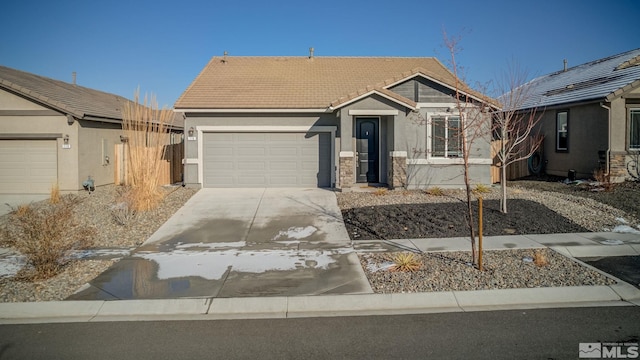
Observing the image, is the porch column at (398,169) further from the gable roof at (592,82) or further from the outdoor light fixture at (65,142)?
the outdoor light fixture at (65,142)

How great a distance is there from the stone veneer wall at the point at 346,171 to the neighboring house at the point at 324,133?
3cm

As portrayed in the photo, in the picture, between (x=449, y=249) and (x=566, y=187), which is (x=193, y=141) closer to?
(x=449, y=249)

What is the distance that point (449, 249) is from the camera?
8.87 metres

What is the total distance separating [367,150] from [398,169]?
2.03m

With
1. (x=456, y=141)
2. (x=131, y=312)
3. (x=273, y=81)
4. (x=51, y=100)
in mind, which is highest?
(x=273, y=81)

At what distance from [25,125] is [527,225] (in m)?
16.8

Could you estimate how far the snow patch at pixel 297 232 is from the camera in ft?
34.0

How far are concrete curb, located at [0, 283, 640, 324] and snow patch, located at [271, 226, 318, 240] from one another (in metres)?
3.82

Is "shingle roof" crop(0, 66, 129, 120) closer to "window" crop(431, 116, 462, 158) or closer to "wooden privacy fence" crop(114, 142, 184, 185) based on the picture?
"wooden privacy fence" crop(114, 142, 184, 185)

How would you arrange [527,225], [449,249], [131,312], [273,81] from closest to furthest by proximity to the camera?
[131,312]
[449,249]
[527,225]
[273,81]

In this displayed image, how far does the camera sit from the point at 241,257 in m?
8.80

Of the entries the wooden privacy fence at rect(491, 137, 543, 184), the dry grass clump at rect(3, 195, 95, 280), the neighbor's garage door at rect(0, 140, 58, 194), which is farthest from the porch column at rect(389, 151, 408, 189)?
the neighbor's garage door at rect(0, 140, 58, 194)

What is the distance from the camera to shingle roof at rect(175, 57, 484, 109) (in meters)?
16.9

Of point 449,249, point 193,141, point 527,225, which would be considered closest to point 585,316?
point 449,249
